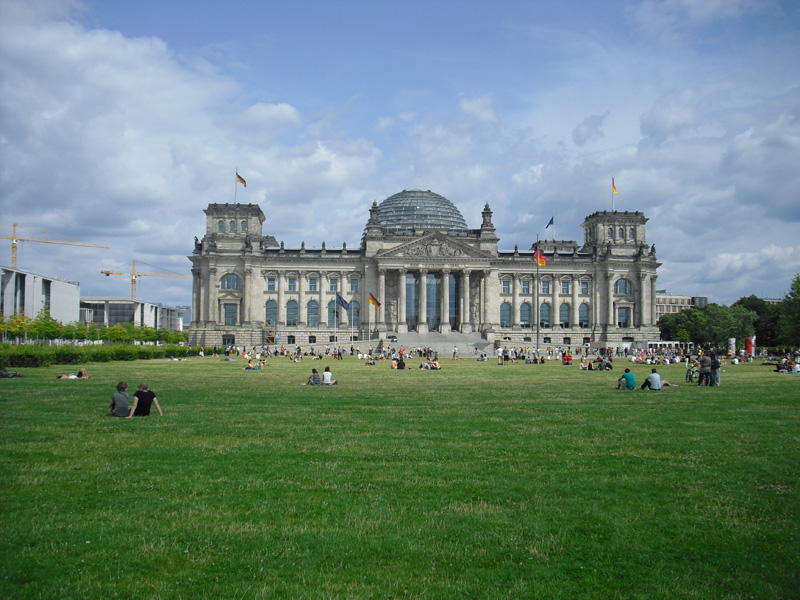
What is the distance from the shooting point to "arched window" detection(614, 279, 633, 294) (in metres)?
111

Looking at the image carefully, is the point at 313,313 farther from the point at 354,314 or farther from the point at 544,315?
the point at 544,315

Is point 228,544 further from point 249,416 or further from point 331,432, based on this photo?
point 249,416

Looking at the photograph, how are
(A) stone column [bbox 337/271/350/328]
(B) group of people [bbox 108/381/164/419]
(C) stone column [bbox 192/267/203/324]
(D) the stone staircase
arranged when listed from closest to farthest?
(B) group of people [bbox 108/381/164/419]
(D) the stone staircase
(C) stone column [bbox 192/267/203/324]
(A) stone column [bbox 337/271/350/328]

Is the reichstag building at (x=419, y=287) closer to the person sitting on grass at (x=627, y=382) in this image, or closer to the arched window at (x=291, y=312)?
the arched window at (x=291, y=312)

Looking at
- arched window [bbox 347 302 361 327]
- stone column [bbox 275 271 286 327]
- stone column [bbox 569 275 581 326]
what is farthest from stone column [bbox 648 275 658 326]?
stone column [bbox 275 271 286 327]

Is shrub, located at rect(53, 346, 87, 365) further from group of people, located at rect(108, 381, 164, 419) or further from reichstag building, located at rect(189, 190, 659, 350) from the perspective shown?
reichstag building, located at rect(189, 190, 659, 350)

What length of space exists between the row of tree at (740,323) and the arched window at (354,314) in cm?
5423

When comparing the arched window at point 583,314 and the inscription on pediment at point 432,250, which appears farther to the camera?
the arched window at point 583,314

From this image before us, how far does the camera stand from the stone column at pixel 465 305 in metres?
104

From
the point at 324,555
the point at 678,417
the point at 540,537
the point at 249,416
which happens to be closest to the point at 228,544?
the point at 324,555

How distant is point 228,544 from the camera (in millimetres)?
9016

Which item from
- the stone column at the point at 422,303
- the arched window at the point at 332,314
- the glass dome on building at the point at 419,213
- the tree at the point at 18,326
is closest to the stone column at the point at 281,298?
the arched window at the point at 332,314

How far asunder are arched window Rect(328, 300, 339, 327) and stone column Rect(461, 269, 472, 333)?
20929 millimetres

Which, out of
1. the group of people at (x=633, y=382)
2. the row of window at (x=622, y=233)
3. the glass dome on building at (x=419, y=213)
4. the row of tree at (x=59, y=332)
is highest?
the glass dome on building at (x=419, y=213)
